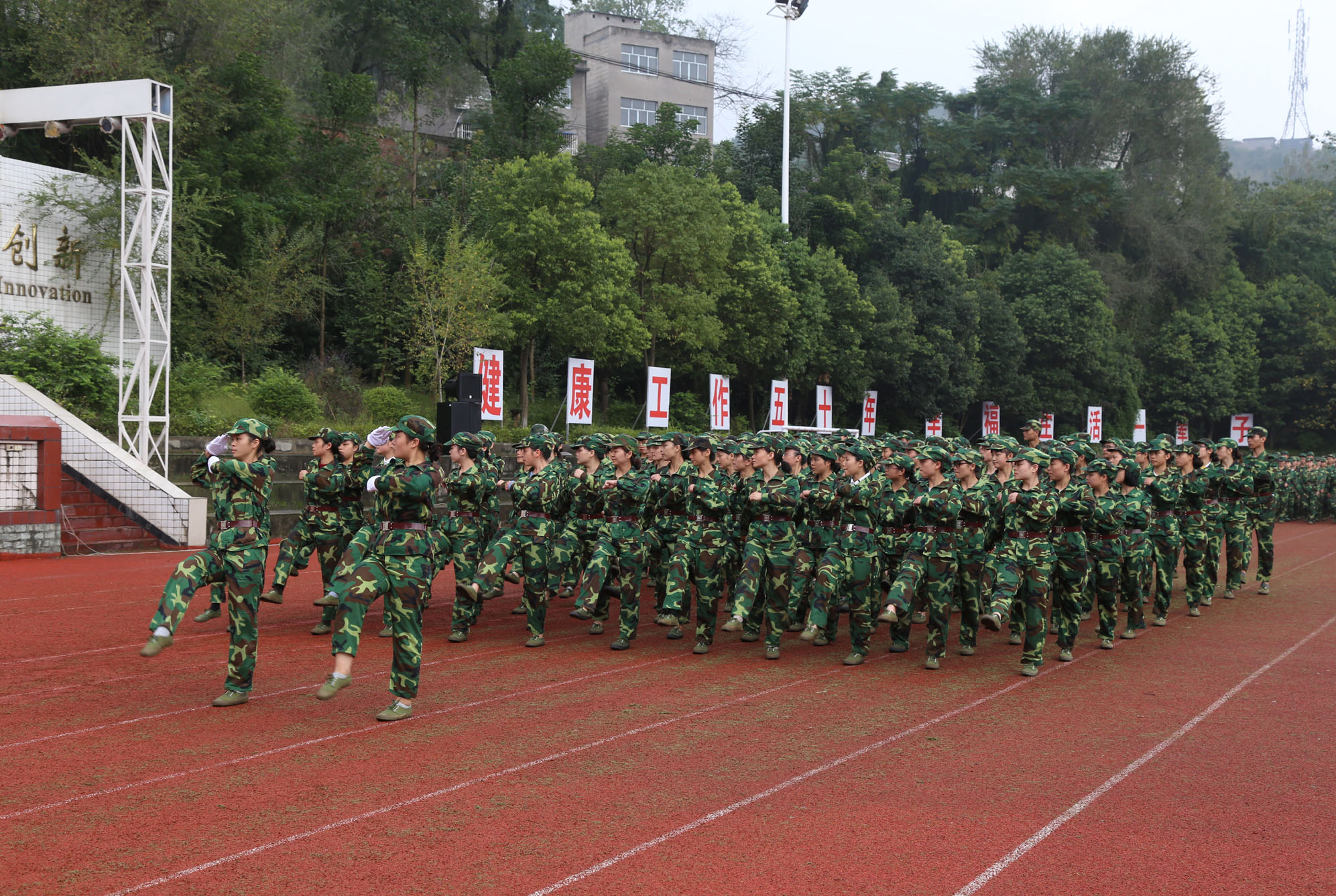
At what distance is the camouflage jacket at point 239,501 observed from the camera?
23.4 feet

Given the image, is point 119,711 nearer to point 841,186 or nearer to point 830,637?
point 830,637

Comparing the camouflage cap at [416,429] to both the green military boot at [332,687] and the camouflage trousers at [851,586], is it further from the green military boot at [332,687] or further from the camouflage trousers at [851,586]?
the camouflage trousers at [851,586]

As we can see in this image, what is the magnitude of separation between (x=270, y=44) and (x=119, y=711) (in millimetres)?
27843

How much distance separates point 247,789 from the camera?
5.48 metres

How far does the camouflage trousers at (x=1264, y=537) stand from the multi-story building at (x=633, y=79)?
3654 centimetres

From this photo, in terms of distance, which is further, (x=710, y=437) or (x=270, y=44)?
A: (x=270, y=44)

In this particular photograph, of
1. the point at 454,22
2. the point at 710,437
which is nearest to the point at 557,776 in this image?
the point at 710,437

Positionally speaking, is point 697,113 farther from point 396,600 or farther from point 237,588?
point 396,600

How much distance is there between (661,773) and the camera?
19.5ft

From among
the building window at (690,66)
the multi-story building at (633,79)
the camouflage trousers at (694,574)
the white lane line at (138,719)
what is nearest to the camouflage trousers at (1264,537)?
the camouflage trousers at (694,574)

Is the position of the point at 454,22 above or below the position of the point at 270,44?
above

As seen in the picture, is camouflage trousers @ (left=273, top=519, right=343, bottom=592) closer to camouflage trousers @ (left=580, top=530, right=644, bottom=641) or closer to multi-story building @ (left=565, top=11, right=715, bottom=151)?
camouflage trousers @ (left=580, top=530, right=644, bottom=641)

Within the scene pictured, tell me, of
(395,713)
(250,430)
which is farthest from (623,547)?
(250,430)

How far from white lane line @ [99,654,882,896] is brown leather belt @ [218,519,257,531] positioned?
2.56 m
